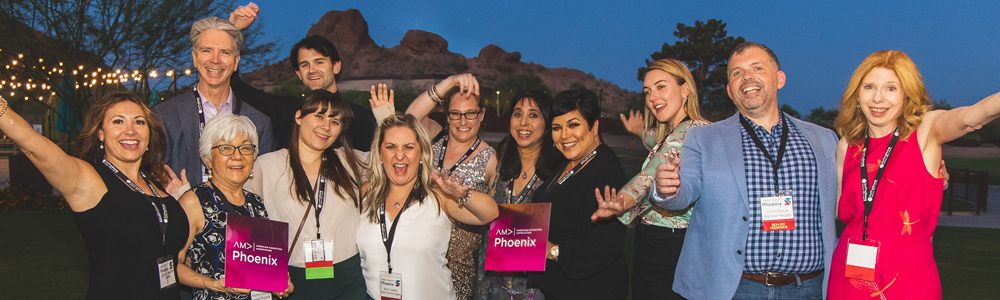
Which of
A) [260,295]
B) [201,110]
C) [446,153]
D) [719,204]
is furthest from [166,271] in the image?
[719,204]

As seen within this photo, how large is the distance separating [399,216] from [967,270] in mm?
8873

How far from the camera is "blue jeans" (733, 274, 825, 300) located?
238 centimetres

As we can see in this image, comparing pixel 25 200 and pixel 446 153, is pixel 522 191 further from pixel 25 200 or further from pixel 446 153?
pixel 25 200

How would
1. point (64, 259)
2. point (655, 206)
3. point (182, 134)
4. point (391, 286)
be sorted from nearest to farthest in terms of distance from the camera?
point (391, 286)
point (655, 206)
point (182, 134)
point (64, 259)

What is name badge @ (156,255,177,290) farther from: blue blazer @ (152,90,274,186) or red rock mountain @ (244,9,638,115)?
red rock mountain @ (244,9,638,115)

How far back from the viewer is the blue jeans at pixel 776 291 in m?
2.38

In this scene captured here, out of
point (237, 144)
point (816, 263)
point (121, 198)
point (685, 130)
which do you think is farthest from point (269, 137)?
point (816, 263)

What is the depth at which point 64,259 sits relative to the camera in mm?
7516

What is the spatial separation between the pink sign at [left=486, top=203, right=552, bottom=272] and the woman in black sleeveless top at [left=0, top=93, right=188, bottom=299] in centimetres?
145

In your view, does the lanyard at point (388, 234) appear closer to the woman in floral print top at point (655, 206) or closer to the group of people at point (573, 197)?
the group of people at point (573, 197)

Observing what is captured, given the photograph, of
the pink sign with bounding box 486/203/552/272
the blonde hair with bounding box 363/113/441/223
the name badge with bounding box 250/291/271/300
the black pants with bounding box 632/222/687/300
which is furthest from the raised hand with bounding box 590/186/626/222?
the name badge with bounding box 250/291/271/300

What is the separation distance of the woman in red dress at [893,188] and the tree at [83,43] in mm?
16437

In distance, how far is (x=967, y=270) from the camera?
310 inches

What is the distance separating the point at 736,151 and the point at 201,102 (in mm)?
3013
